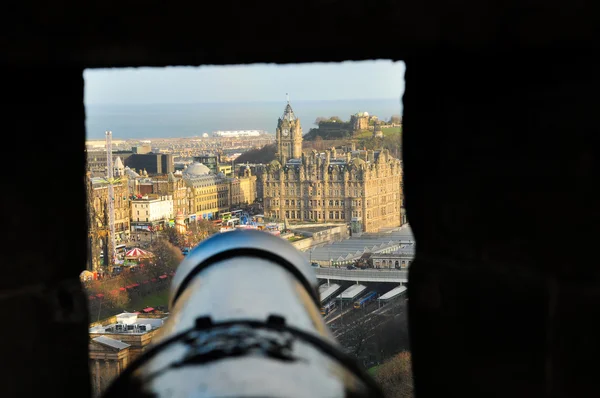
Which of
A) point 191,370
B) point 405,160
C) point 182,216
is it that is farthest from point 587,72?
point 182,216

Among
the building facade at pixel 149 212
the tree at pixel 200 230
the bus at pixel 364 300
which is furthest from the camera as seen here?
the building facade at pixel 149 212

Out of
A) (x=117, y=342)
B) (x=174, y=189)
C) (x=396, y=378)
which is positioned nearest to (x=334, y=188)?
(x=174, y=189)

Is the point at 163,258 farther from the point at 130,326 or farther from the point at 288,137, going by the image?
the point at 288,137

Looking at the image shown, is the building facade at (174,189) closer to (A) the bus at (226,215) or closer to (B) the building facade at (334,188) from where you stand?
(A) the bus at (226,215)

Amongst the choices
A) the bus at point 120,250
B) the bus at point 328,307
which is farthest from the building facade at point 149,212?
the bus at point 328,307

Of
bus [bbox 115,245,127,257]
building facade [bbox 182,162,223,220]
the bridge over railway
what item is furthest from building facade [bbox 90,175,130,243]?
the bridge over railway

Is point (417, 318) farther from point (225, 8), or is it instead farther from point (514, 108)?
point (225, 8)
